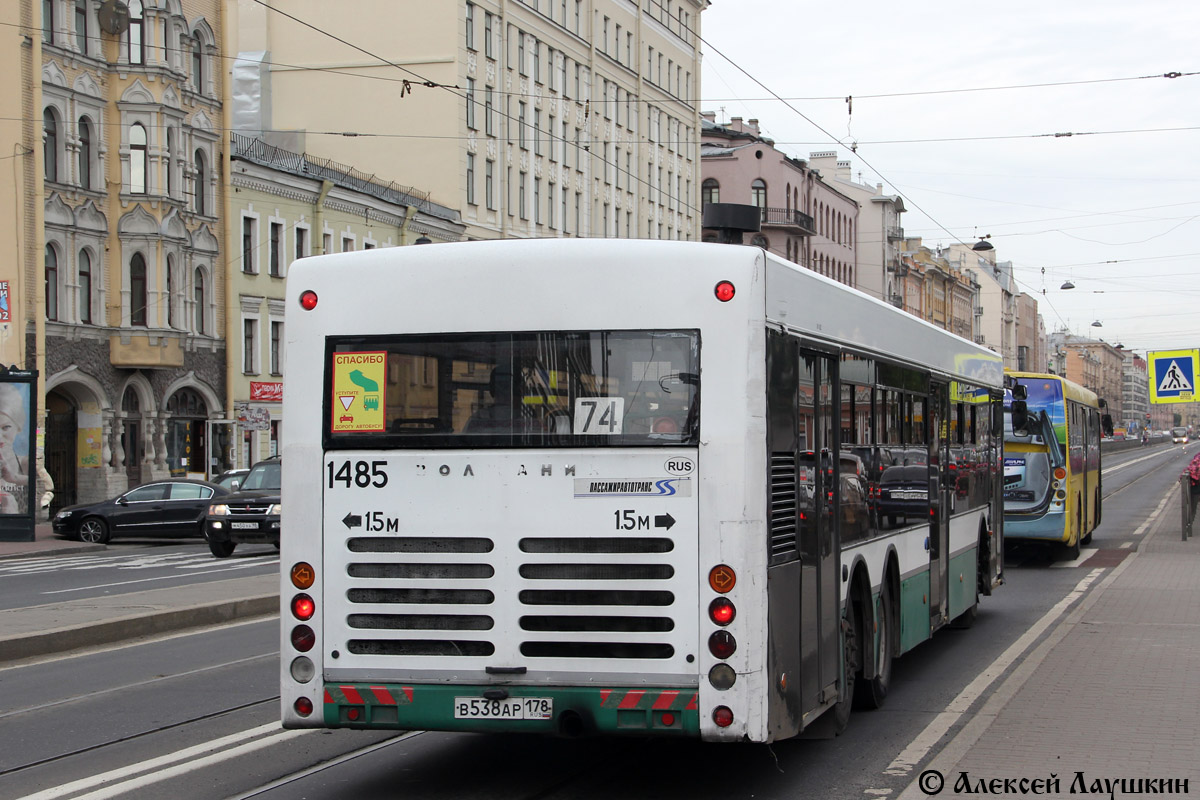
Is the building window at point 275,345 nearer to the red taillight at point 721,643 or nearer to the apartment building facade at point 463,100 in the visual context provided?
the apartment building facade at point 463,100

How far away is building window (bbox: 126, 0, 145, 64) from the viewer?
132 feet

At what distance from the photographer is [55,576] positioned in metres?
23.1

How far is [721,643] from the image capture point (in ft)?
22.9

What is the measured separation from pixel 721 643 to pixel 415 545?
1.49 meters

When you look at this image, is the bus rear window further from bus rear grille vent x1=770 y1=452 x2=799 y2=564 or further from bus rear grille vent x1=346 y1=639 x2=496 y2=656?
bus rear grille vent x1=346 y1=639 x2=496 y2=656

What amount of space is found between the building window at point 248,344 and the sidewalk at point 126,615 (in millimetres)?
26413

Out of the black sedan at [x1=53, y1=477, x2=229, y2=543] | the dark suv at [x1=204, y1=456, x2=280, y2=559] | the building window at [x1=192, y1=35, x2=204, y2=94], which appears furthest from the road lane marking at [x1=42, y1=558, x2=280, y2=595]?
the building window at [x1=192, y1=35, x2=204, y2=94]

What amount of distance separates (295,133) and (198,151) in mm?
15367

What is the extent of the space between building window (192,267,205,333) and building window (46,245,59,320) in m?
4.84

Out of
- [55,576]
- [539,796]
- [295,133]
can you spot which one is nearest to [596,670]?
[539,796]

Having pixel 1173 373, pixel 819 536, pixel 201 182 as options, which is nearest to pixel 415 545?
pixel 819 536

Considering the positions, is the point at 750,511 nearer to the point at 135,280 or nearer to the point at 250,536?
the point at 250,536

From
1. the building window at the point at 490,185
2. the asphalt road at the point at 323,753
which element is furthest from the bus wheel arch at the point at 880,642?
the building window at the point at 490,185

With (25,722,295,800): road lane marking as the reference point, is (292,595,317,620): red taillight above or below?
above
